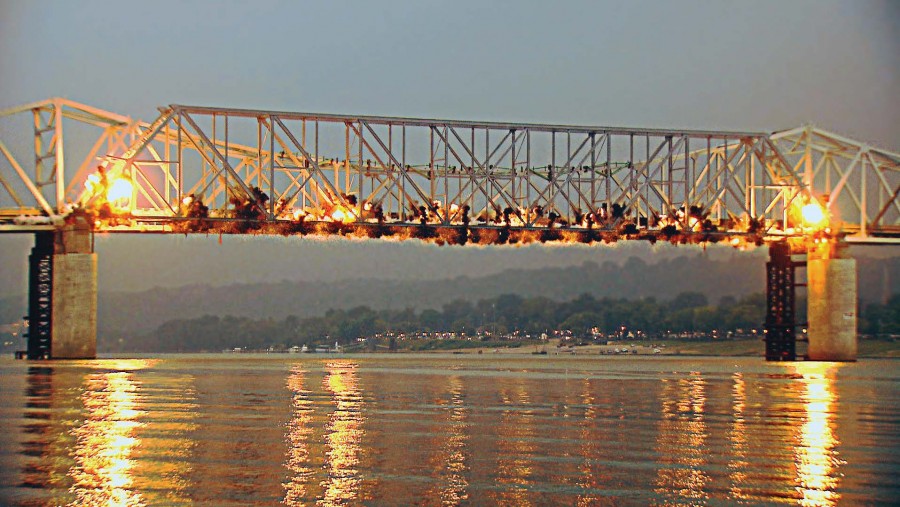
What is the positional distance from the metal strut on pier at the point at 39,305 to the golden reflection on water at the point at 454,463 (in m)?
62.5

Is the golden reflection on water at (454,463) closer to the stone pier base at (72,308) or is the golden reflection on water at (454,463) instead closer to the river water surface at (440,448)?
the river water surface at (440,448)

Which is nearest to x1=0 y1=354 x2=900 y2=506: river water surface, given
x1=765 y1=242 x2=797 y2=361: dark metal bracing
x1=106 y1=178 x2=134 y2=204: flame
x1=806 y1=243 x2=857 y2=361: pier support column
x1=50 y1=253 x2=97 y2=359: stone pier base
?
x1=50 y1=253 x2=97 y2=359: stone pier base

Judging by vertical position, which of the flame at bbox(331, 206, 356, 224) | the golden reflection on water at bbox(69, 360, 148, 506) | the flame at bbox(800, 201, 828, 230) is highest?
the flame at bbox(800, 201, 828, 230)

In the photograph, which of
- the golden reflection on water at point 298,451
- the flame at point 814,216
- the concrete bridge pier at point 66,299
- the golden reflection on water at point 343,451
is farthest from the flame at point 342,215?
the golden reflection on water at point 298,451

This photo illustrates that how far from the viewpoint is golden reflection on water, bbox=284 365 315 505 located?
69.1 feet

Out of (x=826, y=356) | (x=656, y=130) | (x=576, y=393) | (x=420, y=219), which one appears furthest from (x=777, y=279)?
(x=576, y=393)

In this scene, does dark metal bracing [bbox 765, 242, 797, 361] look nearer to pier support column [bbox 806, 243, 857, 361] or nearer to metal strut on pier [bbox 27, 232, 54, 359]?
pier support column [bbox 806, 243, 857, 361]

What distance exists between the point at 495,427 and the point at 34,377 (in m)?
39.1

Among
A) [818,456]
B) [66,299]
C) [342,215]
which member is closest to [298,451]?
[818,456]

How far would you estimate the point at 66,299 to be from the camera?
88.8 meters

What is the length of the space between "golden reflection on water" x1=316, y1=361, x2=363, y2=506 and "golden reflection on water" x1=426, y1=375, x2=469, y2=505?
1539mm

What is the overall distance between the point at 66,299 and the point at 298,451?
66967 mm

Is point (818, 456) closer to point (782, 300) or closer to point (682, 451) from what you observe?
point (682, 451)

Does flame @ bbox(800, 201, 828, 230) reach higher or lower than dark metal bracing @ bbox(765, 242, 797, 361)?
higher
